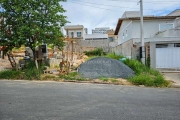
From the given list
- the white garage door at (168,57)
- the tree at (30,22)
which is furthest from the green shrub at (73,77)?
the white garage door at (168,57)

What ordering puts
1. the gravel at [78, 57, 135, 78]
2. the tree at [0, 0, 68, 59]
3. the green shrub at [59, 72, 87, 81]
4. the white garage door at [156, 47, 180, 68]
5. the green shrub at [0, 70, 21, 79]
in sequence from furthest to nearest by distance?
the white garage door at [156, 47, 180, 68] < the gravel at [78, 57, 135, 78] < the green shrub at [0, 70, 21, 79] < the green shrub at [59, 72, 87, 81] < the tree at [0, 0, 68, 59]

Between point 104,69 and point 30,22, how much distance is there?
229 inches

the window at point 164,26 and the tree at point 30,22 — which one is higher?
the window at point 164,26

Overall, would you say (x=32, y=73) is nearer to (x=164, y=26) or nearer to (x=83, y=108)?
(x=83, y=108)

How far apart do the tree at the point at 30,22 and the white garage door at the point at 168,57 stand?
27.4 feet

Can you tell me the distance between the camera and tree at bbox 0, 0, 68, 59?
419 inches

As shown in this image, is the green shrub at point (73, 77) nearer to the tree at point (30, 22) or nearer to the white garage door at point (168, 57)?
the tree at point (30, 22)

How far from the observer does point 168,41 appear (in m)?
14.5

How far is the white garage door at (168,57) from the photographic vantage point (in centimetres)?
1453

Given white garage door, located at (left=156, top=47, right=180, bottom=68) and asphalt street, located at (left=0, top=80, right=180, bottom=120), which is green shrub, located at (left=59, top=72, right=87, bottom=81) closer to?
asphalt street, located at (left=0, top=80, right=180, bottom=120)

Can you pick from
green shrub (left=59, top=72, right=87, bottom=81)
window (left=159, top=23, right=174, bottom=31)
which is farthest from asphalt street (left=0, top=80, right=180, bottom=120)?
window (left=159, top=23, right=174, bottom=31)

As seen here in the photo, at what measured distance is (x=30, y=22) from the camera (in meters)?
10.9

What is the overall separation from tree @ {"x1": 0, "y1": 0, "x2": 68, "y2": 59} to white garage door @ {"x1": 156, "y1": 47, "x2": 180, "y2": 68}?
8341 millimetres

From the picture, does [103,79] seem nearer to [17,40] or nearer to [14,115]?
[17,40]
